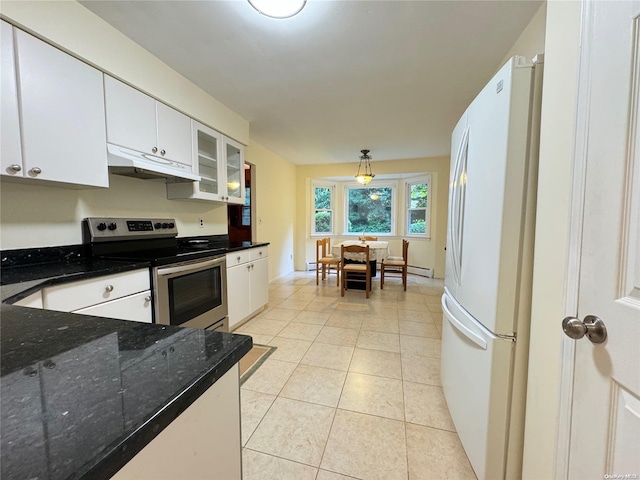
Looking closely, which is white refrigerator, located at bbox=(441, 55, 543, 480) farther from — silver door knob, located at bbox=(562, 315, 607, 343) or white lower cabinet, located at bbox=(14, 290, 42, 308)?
white lower cabinet, located at bbox=(14, 290, 42, 308)

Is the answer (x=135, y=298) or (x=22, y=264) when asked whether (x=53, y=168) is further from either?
(x=135, y=298)

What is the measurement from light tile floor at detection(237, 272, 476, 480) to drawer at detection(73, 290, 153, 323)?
33.1 inches

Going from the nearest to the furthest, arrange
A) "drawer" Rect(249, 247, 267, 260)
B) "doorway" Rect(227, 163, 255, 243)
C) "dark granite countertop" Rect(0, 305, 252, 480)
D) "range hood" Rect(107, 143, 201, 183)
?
1. "dark granite countertop" Rect(0, 305, 252, 480)
2. "range hood" Rect(107, 143, 201, 183)
3. "drawer" Rect(249, 247, 267, 260)
4. "doorway" Rect(227, 163, 255, 243)

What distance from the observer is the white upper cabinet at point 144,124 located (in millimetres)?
1805

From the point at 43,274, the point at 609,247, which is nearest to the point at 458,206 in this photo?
the point at 609,247

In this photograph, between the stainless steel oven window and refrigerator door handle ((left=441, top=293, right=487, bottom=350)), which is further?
the stainless steel oven window

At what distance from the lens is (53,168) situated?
1475mm

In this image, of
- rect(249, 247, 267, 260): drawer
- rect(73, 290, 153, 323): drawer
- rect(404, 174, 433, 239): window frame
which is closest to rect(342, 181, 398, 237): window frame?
rect(404, 174, 433, 239): window frame

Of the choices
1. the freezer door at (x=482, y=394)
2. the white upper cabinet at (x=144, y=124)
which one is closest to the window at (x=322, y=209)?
the white upper cabinet at (x=144, y=124)

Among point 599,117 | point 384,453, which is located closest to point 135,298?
point 384,453

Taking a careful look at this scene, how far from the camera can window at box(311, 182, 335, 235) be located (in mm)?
6035

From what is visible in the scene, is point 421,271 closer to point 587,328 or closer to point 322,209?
point 322,209

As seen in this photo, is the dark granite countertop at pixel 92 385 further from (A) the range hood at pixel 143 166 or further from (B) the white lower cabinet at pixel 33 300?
(A) the range hood at pixel 143 166

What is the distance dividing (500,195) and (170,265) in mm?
1967
